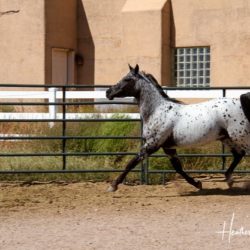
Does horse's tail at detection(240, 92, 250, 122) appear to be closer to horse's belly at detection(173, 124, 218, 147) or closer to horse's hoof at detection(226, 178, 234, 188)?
horse's belly at detection(173, 124, 218, 147)

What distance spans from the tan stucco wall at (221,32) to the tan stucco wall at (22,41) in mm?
4005

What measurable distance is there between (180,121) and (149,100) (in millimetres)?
617

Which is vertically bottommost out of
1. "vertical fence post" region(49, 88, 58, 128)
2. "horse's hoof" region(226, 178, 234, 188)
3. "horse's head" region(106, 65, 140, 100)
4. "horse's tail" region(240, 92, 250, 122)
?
"horse's hoof" region(226, 178, 234, 188)

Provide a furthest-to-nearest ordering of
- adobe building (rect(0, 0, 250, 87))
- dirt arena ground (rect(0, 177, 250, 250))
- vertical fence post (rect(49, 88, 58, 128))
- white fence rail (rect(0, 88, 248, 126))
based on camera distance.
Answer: adobe building (rect(0, 0, 250, 87)), vertical fence post (rect(49, 88, 58, 128)), white fence rail (rect(0, 88, 248, 126)), dirt arena ground (rect(0, 177, 250, 250))

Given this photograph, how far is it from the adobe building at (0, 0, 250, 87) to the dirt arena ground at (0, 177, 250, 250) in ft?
28.1

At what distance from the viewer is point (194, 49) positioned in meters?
21.7

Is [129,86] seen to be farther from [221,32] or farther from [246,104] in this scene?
[221,32]

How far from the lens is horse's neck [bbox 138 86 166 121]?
11.4m

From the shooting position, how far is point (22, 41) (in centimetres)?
2217

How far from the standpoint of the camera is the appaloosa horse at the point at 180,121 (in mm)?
11039

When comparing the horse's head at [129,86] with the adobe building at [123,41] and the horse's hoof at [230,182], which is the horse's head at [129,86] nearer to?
the horse's hoof at [230,182]

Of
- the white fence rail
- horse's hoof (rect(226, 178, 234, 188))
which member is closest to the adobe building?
the white fence rail

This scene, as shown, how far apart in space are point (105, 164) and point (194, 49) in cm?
916

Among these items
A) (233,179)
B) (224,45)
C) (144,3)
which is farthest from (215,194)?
(144,3)
